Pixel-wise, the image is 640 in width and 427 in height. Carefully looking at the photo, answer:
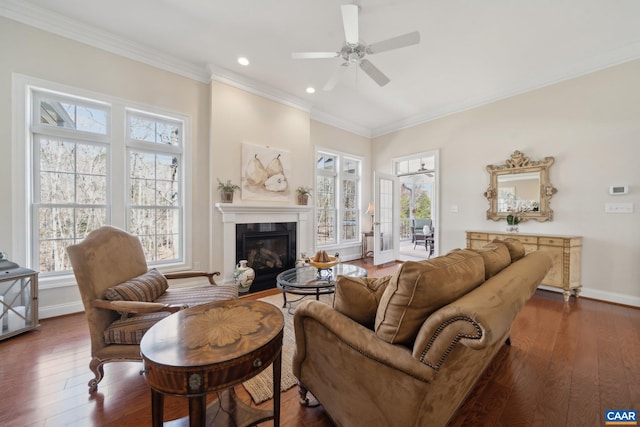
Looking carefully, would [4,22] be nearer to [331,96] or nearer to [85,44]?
[85,44]

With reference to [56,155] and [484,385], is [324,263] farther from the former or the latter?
[56,155]

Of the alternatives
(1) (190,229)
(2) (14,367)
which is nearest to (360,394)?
(2) (14,367)

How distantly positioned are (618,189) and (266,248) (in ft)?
16.1

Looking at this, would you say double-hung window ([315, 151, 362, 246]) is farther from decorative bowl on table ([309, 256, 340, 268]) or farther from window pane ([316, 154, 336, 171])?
decorative bowl on table ([309, 256, 340, 268])

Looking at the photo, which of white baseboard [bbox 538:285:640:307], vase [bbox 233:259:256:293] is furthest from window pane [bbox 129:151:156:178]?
white baseboard [bbox 538:285:640:307]

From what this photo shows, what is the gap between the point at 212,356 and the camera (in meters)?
Answer: 0.93

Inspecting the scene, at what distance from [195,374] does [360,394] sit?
2.36 ft

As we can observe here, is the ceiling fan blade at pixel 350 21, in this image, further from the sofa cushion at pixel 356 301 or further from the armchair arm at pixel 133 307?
the armchair arm at pixel 133 307

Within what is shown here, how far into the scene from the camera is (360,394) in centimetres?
110

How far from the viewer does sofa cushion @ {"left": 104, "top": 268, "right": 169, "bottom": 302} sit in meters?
1.65

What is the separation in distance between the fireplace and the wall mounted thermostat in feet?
14.7

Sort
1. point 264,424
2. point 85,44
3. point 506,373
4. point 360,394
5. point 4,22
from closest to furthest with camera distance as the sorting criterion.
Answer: point 360,394
point 264,424
point 506,373
point 4,22
point 85,44

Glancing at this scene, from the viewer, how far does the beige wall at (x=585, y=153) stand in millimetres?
3049

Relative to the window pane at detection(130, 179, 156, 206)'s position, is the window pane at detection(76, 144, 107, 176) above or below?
above
